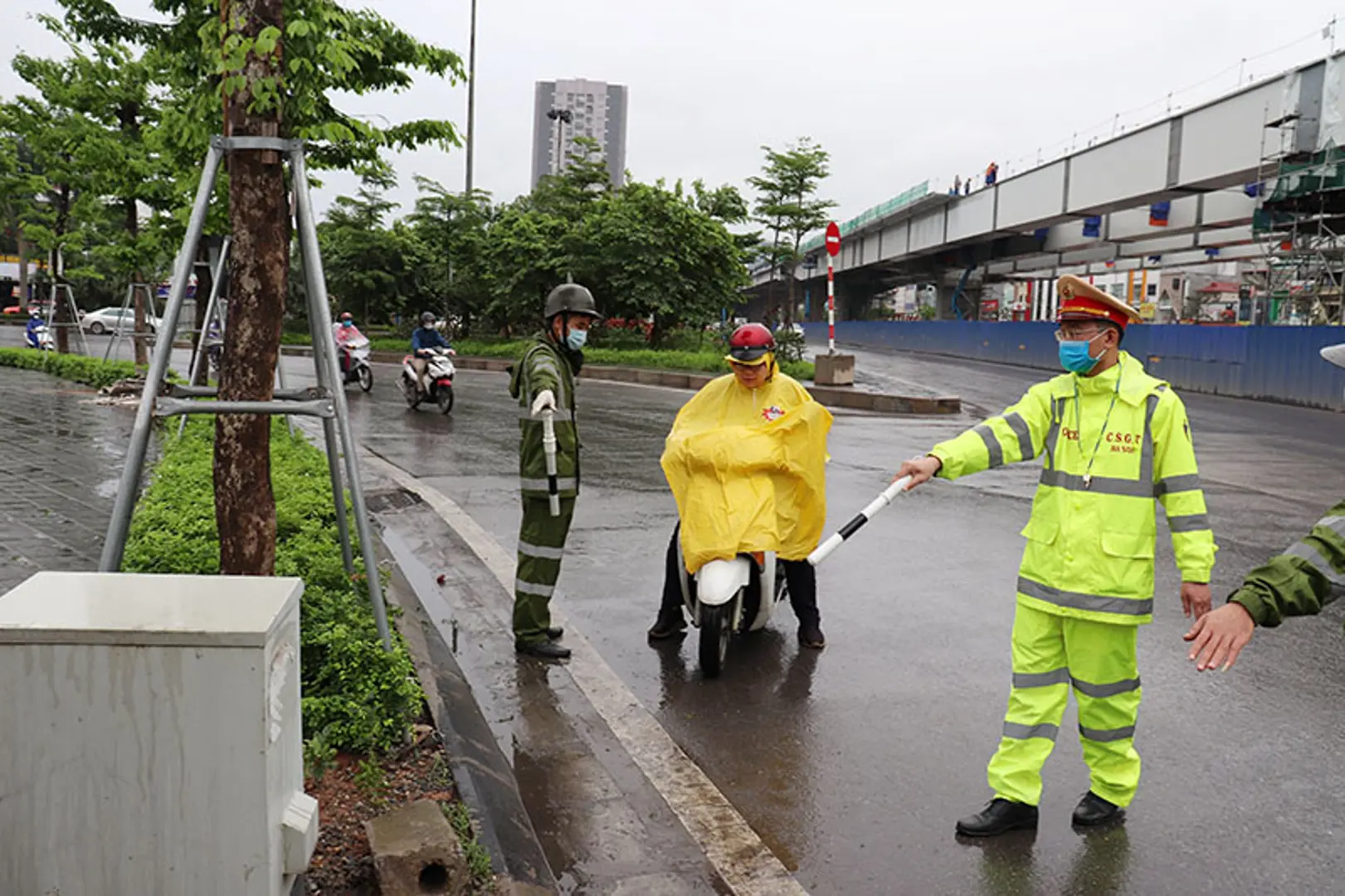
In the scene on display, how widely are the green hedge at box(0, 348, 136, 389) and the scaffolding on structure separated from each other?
20180mm

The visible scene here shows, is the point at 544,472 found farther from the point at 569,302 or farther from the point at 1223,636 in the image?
the point at 1223,636

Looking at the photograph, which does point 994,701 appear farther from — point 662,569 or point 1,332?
point 1,332

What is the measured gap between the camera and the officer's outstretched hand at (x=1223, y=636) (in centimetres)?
257

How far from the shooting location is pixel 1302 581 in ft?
8.50

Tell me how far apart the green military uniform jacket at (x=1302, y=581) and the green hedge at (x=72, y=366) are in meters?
16.0

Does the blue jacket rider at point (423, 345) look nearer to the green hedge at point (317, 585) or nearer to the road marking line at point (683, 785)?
the green hedge at point (317, 585)

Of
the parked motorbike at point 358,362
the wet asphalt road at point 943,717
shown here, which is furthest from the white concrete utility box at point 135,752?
the parked motorbike at point 358,362

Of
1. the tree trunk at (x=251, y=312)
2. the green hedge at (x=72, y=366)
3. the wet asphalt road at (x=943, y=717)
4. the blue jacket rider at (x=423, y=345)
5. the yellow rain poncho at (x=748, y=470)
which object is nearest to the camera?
the wet asphalt road at (x=943, y=717)

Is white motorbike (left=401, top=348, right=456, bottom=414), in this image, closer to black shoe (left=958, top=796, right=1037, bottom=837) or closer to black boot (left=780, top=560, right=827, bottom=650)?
black boot (left=780, top=560, right=827, bottom=650)

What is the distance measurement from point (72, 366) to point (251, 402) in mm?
16132

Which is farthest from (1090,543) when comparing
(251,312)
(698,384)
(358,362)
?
(698,384)

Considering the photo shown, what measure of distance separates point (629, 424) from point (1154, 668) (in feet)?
32.4

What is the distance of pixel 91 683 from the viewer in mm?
A: 2236

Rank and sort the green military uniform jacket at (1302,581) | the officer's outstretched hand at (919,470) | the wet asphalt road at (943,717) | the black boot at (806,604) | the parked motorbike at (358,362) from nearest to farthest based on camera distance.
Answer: the green military uniform jacket at (1302,581)
the wet asphalt road at (943,717)
the officer's outstretched hand at (919,470)
the black boot at (806,604)
the parked motorbike at (358,362)
